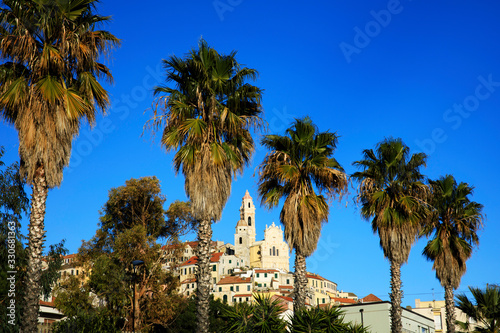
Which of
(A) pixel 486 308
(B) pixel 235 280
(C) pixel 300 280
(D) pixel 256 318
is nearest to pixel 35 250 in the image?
(D) pixel 256 318

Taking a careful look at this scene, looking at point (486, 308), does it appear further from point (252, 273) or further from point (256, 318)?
point (252, 273)

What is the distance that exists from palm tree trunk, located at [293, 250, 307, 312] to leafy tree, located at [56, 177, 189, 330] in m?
24.3

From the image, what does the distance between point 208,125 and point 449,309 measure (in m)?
20.2

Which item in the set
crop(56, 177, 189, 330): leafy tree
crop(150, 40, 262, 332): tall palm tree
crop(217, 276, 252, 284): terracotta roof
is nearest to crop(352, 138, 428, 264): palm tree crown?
crop(150, 40, 262, 332): tall palm tree

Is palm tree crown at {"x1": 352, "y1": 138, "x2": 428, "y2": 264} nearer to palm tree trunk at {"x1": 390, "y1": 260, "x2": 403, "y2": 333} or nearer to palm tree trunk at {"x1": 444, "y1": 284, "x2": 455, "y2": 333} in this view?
palm tree trunk at {"x1": 390, "y1": 260, "x2": 403, "y2": 333}

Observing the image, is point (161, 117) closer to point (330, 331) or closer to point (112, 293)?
point (330, 331)

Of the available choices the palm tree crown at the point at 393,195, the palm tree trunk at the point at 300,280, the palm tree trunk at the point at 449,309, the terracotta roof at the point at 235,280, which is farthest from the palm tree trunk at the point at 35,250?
the terracotta roof at the point at 235,280

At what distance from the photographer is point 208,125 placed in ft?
64.8

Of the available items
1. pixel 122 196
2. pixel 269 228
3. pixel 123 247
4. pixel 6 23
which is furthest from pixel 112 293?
pixel 269 228

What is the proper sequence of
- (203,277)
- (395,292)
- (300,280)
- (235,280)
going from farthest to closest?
(235,280)
(395,292)
(300,280)
(203,277)

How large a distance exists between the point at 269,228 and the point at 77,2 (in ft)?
599

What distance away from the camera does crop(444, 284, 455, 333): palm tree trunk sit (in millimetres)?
30242

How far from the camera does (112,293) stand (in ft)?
146

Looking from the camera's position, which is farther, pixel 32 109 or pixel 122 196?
pixel 122 196
